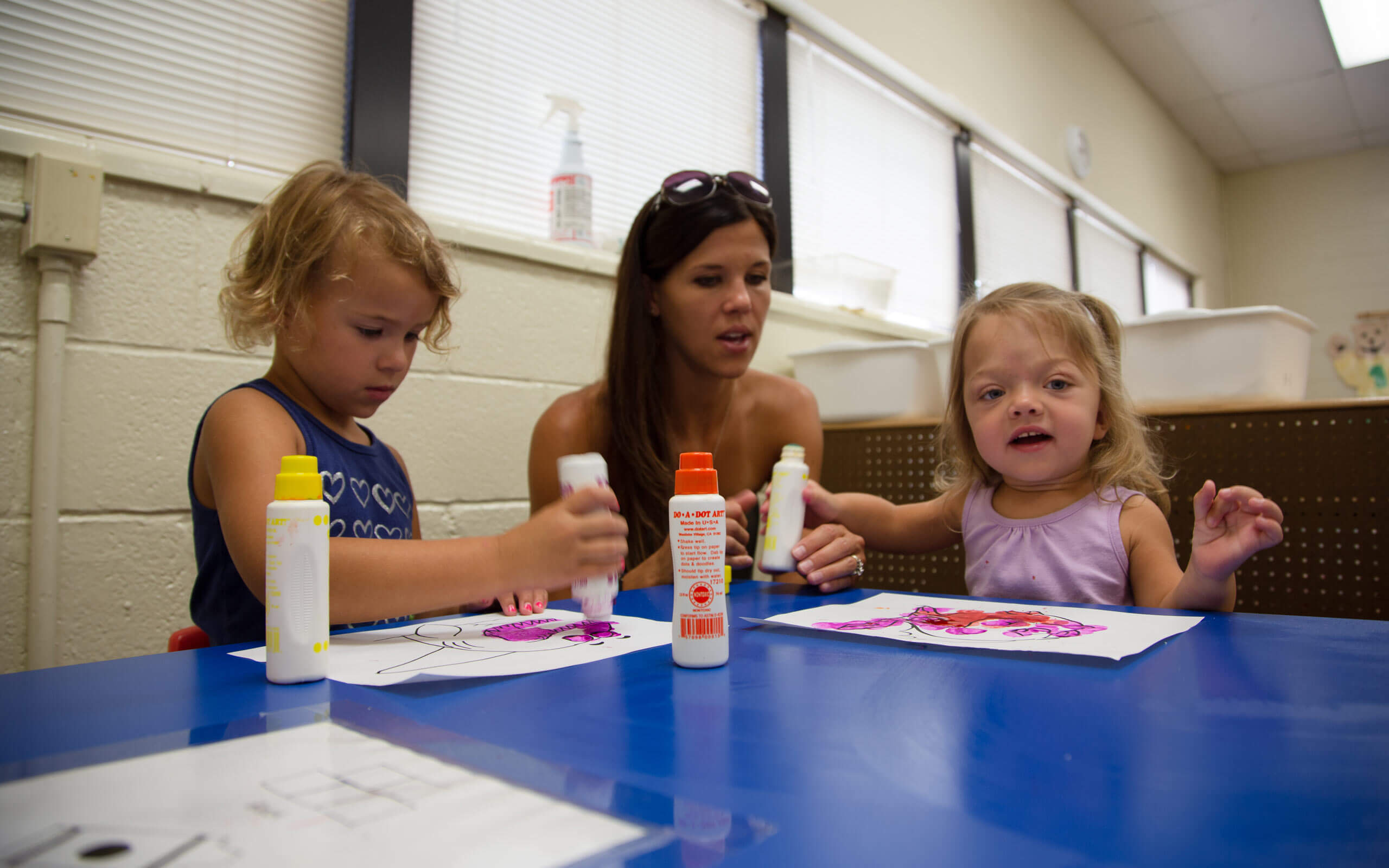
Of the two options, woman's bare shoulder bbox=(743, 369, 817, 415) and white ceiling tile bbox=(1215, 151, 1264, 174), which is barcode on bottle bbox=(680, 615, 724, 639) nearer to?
woman's bare shoulder bbox=(743, 369, 817, 415)

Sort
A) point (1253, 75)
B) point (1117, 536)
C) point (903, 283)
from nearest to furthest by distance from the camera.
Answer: point (1117, 536)
point (903, 283)
point (1253, 75)

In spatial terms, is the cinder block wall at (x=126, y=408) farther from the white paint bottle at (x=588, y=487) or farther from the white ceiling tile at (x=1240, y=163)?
the white ceiling tile at (x=1240, y=163)

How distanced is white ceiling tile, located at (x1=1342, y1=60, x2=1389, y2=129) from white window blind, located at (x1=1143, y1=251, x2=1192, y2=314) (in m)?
1.15

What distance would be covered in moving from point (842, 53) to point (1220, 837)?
2532 mm

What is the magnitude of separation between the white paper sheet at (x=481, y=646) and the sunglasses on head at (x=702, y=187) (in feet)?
2.36

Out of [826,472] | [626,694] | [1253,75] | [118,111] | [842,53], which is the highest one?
[1253,75]

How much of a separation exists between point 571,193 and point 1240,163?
5.44 m

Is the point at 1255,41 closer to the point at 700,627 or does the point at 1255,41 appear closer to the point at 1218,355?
the point at 1218,355

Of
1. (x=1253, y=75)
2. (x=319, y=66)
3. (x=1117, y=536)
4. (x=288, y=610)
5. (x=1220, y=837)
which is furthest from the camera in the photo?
(x=1253, y=75)

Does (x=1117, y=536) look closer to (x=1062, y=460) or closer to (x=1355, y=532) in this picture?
(x=1062, y=460)

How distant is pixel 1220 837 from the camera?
27cm

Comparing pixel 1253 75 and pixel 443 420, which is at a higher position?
pixel 1253 75

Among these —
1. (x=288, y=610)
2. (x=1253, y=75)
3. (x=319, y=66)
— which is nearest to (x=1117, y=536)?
(x=288, y=610)

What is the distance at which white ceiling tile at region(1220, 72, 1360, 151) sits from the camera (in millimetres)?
4055
